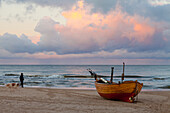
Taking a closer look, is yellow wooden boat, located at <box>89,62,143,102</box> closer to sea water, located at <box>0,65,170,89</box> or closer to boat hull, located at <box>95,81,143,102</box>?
boat hull, located at <box>95,81,143,102</box>

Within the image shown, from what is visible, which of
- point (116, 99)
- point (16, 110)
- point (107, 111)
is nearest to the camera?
point (16, 110)

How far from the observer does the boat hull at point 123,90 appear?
12602 mm

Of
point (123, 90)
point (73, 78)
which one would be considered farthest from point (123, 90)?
point (73, 78)

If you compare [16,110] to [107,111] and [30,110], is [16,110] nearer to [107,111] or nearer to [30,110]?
[30,110]

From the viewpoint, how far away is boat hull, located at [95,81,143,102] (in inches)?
496

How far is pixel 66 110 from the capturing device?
376 inches

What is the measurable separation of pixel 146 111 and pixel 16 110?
22.1 feet

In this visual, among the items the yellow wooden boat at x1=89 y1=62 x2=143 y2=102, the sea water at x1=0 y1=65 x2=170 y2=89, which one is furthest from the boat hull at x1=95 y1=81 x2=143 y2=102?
the sea water at x1=0 y1=65 x2=170 y2=89

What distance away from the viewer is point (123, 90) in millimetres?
12836

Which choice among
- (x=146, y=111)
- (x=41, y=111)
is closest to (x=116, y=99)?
(x=146, y=111)

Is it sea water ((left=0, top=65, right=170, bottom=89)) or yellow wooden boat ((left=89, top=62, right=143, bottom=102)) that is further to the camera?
sea water ((left=0, top=65, right=170, bottom=89))

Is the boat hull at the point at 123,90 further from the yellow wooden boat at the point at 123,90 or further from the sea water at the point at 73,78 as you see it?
the sea water at the point at 73,78

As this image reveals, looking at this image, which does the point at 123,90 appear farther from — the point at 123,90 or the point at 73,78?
the point at 73,78

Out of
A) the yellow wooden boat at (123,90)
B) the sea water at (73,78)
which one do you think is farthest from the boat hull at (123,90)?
the sea water at (73,78)
